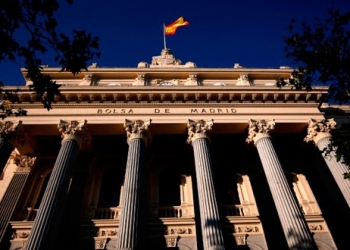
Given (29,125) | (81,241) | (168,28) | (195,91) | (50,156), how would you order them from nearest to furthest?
1. (81,241)
2. (29,125)
3. (195,91)
4. (50,156)
5. (168,28)

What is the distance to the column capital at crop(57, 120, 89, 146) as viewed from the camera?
16031mm

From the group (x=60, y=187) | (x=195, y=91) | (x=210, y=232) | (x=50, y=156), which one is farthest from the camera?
(x=50, y=156)

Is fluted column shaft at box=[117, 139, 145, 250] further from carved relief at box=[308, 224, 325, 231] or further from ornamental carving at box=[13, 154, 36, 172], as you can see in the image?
carved relief at box=[308, 224, 325, 231]

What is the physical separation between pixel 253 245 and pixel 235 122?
6.67 metres

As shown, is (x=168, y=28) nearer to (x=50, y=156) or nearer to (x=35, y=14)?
(x=50, y=156)

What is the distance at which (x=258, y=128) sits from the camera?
17.0m

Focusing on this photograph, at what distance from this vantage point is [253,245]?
590 inches

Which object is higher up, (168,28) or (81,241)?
(168,28)

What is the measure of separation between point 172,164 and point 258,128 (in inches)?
230

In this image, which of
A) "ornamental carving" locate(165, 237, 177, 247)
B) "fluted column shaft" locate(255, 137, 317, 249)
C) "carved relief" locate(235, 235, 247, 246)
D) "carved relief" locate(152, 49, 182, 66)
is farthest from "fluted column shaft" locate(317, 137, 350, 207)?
"carved relief" locate(152, 49, 182, 66)

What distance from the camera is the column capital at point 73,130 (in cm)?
1603

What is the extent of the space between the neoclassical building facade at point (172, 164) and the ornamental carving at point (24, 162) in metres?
0.08

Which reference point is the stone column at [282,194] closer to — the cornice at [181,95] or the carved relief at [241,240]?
the cornice at [181,95]

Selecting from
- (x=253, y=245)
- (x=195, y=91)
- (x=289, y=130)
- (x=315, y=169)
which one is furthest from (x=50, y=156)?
(x=315, y=169)
